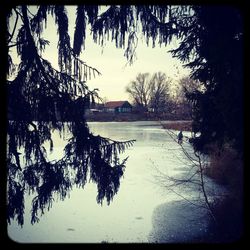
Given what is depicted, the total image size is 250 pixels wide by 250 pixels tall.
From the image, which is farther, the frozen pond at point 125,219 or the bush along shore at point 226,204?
the frozen pond at point 125,219

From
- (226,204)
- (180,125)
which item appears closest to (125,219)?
(226,204)

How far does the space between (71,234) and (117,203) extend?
6.63 ft

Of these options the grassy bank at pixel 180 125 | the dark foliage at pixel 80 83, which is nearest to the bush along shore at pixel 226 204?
the grassy bank at pixel 180 125

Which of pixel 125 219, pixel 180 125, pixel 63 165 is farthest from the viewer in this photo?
pixel 125 219

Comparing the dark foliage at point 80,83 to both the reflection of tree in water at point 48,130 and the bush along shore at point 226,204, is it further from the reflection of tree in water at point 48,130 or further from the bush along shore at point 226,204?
the bush along shore at point 226,204

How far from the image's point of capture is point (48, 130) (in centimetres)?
274

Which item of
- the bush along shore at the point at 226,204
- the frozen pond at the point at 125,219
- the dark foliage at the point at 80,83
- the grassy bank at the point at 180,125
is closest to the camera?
the dark foliage at the point at 80,83

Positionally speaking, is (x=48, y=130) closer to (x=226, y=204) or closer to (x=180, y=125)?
(x=180, y=125)

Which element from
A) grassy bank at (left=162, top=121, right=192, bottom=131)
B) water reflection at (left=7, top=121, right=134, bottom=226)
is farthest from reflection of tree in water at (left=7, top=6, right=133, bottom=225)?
grassy bank at (left=162, top=121, right=192, bottom=131)

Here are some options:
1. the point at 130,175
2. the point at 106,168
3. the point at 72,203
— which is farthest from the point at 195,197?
the point at 106,168

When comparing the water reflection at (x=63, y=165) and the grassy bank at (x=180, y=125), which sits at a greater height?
the grassy bank at (x=180, y=125)

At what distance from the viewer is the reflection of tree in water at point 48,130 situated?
2.48 m

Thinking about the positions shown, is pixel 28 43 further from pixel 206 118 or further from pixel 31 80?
pixel 206 118

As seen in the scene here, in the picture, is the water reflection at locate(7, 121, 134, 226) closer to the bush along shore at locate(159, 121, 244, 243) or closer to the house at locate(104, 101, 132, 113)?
the house at locate(104, 101, 132, 113)
